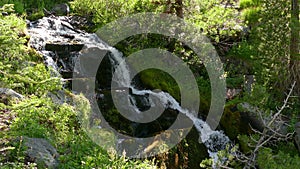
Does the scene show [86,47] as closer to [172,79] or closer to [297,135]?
[172,79]

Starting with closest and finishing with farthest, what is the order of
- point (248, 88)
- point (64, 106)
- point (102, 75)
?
point (64, 106), point (102, 75), point (248, 88)

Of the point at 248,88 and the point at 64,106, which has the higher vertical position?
the point at 64,106

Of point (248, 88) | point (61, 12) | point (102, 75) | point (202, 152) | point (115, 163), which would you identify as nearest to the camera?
point (115, 163)

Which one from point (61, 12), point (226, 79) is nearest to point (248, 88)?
point (226, 79)

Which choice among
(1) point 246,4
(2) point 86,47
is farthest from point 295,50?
(2) point 86,47

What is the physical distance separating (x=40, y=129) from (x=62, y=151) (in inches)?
19.6

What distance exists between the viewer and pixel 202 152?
840cm

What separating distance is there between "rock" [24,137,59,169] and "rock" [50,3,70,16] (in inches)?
347

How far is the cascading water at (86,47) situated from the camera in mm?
8992

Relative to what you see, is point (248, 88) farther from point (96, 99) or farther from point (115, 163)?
point (115, 163)

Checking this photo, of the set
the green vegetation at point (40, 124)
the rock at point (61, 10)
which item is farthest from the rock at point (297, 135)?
the rock at point (61, 10)

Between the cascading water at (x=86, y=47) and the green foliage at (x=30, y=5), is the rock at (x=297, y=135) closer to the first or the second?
the cascading water at (x=86, y=47)

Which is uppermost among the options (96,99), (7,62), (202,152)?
(7,62)

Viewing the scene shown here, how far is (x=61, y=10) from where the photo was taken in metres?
13.8
